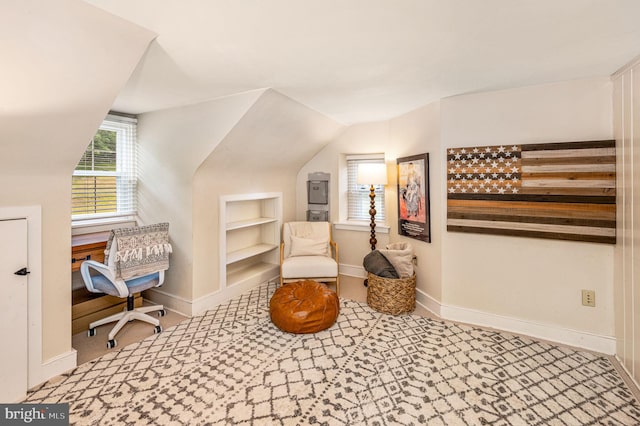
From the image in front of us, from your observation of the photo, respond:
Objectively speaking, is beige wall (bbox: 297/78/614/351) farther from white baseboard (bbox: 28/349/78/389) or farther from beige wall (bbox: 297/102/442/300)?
white baseboard (bbox: 28/349/78/389)

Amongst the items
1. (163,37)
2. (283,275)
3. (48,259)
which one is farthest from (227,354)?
(163,37)

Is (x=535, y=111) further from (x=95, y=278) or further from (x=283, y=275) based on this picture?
(x=95, y=278)

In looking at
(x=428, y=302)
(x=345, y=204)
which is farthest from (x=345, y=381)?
(x=345, y=204)

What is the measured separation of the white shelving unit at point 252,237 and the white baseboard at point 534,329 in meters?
2.37

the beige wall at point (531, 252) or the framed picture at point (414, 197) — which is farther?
the framed picture at point (414, 197)

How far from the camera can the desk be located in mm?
2683

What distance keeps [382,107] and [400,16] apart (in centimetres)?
177

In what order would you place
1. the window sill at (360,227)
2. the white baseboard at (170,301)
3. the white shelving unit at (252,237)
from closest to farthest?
the white baseboard at (170,301)
the white shelving unit at (252,237)
the window sill at (360,227)

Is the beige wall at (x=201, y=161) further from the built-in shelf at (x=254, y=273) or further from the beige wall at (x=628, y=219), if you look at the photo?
the beige wall at (x=628, y=219)

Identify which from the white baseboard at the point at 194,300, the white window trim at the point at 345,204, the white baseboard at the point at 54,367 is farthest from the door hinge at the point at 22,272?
the white window trim at the point at 345,204

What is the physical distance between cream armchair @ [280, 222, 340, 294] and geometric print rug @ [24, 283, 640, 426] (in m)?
0.80

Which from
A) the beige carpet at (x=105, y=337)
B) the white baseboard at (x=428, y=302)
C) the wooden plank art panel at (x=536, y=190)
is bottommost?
the beige carpet at (x=105, y=337)

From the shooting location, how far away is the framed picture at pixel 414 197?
313 centimetres

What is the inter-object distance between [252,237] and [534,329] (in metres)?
3.46
